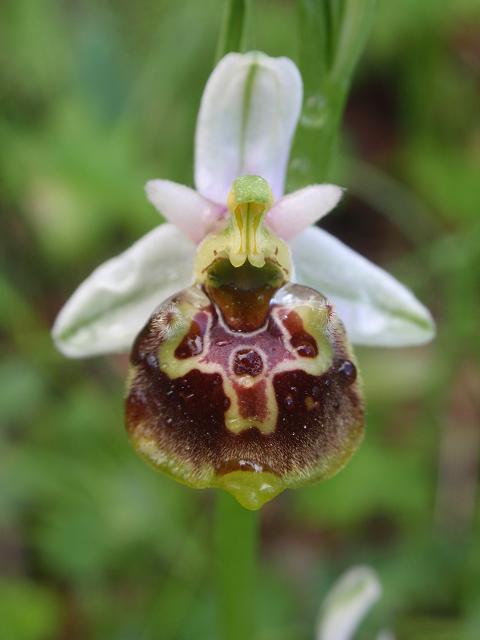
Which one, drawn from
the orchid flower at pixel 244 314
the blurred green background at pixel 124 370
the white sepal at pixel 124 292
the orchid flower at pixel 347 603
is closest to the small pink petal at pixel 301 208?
the orchid flower at pixel 244 314

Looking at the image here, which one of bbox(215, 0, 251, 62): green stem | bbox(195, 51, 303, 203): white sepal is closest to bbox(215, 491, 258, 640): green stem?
bbox(195, 51, 303, 203): white sepal

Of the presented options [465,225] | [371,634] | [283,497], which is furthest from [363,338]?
[465,225]

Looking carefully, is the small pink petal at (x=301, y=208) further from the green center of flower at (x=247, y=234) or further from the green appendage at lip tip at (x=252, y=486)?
the green appendage at lip tip at (x=252, y=486)

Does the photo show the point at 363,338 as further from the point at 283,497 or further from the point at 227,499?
the point at 283,497

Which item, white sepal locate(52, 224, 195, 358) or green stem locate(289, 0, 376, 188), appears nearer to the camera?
green stem locate(289, 0, 376, 188)

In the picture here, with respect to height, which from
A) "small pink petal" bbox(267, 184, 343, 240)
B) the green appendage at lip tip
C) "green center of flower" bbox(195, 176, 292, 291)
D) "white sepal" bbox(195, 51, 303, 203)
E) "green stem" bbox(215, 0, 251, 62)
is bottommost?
the green appendage at lip tip

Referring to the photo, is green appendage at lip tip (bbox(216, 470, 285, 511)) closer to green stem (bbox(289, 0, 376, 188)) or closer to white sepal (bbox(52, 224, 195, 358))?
white sepal (bbox(52, 224, 195, 358))

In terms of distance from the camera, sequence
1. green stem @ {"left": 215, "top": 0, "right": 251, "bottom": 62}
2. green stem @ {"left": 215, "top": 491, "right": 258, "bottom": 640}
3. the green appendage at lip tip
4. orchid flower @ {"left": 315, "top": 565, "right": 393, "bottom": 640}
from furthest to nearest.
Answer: orchid flower @ {"left": 315, "top": 565, "right": 393, "bottom": 640} → green stem @ {"left": 215, "top": 491, "right": 258, "bottom": 640} → green stem @ {"left": 215, "top": 0, "right": 251, "bottom": 62} → the green appendage at lip tip
